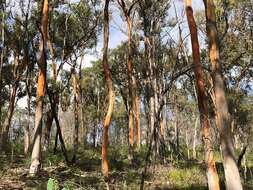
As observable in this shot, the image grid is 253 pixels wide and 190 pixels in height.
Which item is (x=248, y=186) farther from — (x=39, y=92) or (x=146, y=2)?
(x=146, y=2)

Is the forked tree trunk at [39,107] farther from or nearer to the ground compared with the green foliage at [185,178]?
farther from the ground

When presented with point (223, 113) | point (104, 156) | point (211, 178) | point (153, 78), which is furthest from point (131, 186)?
point (153, 78)

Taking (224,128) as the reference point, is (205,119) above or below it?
above

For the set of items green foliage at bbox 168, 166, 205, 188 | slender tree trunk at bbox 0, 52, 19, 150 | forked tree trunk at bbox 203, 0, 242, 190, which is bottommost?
green foliage at bbox 168, 166, 205, 188

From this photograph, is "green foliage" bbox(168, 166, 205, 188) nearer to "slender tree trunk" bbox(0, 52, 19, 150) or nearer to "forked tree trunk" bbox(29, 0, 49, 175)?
"forked tree trunk" bbox(29, 0, 49, 175)

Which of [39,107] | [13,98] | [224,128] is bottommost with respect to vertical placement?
[224,128]

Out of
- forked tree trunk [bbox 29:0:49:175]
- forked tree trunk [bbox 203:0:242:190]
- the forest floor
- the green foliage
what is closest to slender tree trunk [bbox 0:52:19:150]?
the forest floor

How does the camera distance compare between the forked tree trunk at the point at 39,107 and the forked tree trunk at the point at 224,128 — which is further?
the forked tree trunk at the point at 39,107

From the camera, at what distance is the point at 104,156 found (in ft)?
41.3

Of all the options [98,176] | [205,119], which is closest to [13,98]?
[98,176]

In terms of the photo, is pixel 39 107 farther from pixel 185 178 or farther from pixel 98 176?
pixel 185 178

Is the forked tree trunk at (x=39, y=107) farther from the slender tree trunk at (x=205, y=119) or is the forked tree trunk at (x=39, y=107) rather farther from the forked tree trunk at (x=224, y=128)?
the forked tree trunk at (x=224, y=128)

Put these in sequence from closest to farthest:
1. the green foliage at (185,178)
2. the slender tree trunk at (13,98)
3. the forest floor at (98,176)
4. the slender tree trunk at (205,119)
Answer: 1. the slender tree trunk at (205,119)
2. the forest floor at (98,176)
3. the green foliage at (185,178)
4. the slender tree trunk at (13,98)

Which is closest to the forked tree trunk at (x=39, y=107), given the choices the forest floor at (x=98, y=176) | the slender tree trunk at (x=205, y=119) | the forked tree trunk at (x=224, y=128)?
the forest floor at (x=98, y=176)
